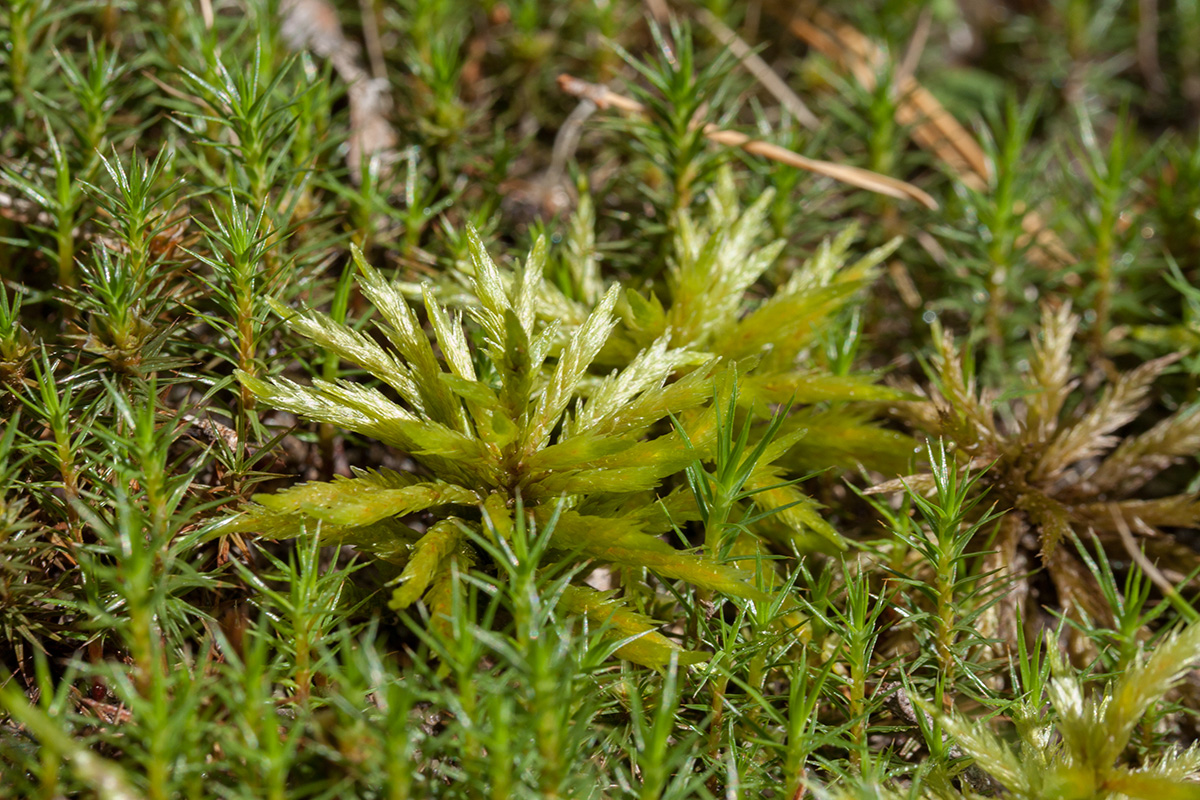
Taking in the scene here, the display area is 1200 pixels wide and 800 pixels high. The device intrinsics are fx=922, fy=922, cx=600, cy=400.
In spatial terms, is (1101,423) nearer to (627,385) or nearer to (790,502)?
(790,502)

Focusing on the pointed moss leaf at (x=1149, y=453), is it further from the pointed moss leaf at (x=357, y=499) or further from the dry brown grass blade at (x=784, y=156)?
the pointed moss leaf at (x=357, y=499)

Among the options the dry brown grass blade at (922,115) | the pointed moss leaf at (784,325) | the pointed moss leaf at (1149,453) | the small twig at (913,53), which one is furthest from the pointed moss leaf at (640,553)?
the small twig at (913,53)

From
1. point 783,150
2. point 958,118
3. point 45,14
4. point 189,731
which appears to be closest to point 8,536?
point 189,731

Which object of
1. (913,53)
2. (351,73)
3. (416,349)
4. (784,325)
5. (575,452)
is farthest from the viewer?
(913,53)

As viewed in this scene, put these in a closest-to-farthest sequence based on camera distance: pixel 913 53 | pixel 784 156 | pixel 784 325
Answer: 1. pixel 784 325
2. pixel 784 156
3. pixel 913 53

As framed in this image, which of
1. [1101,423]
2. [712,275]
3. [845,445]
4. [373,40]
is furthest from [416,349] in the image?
[1101,423]
